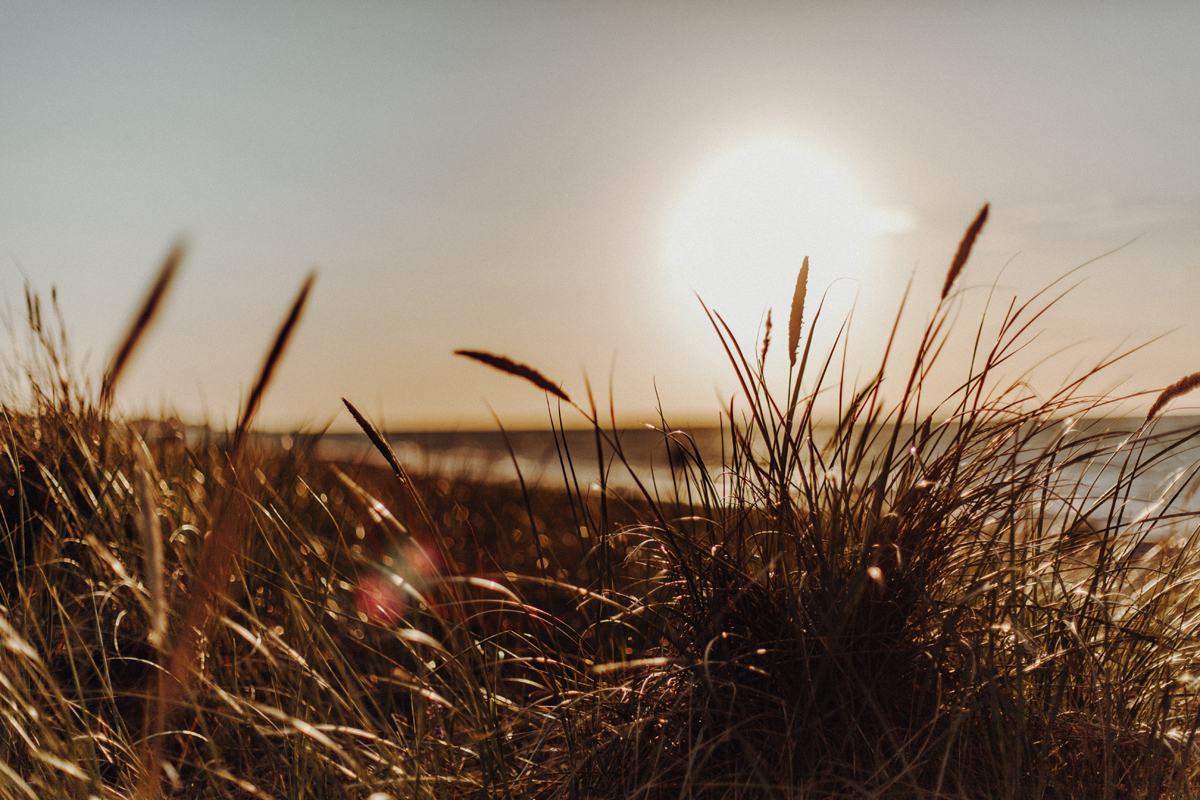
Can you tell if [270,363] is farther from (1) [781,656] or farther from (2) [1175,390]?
(2) [1175,390]

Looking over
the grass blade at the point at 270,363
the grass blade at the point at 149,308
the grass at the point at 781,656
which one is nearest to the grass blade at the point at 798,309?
the grass at the point at 781,656

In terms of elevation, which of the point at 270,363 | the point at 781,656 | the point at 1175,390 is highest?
the point at 1175,390

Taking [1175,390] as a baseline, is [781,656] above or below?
below

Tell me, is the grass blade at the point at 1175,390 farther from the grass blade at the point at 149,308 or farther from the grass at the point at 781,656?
the grass blade at the point at 149,308

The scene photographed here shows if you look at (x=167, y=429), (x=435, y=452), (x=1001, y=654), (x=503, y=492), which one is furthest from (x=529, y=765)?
(x=503, y=492)

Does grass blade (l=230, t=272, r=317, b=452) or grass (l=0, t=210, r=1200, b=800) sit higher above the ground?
grass blade (l=230, t=272, r=317, b=452)

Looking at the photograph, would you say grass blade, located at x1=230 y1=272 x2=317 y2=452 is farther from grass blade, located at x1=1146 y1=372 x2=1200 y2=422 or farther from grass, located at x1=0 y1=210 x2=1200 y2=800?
grass blade, located at x1=1146 y1=372 x2=1200 y2=422

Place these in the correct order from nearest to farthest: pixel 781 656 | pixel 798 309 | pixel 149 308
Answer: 1. pixel 798 309
2. pixel 781 656
3. pixel 149 308

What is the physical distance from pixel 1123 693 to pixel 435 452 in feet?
13.3

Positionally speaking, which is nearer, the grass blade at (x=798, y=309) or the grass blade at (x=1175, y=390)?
the grass blade at (x=798, y=309)

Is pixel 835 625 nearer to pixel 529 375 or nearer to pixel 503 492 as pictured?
pixel 529 375

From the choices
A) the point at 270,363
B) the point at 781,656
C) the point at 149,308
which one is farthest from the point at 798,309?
the point at 149,308

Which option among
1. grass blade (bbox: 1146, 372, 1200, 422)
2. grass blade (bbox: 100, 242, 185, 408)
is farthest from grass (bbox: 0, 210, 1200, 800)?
grass blade (bbox: 100, 242, 185, 408)

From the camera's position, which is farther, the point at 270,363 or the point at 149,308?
the point at 149,308
